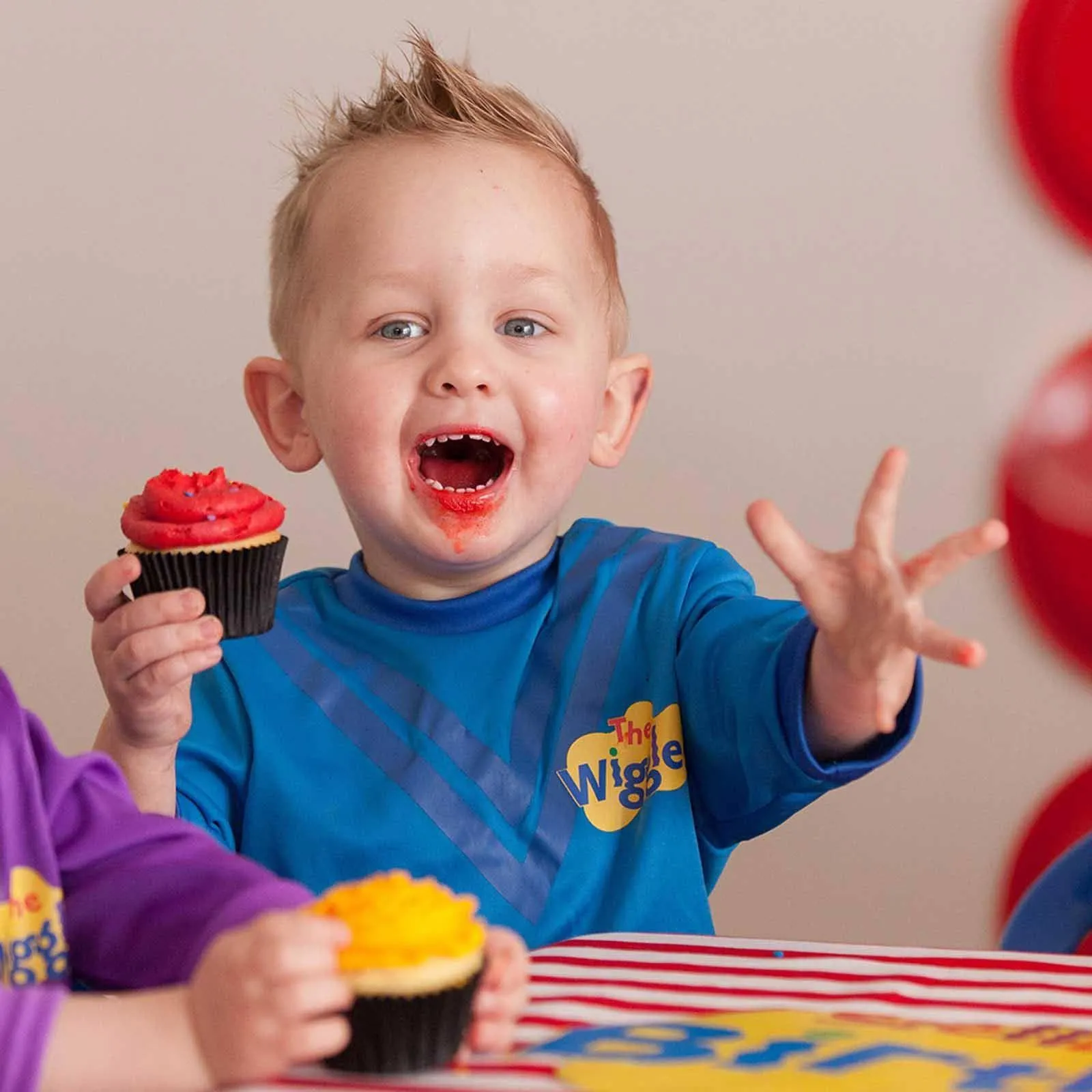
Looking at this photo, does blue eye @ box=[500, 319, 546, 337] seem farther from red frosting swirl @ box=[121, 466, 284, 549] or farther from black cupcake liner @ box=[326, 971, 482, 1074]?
black cupcake liner @ box=[326, 971, 482, 1074]

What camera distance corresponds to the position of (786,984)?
947mm

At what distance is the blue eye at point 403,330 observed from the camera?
1402mm

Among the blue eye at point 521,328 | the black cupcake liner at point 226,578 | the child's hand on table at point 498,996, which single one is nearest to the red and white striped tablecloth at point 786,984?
the child's hand on table at point 498,996

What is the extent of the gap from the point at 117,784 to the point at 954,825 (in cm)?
136

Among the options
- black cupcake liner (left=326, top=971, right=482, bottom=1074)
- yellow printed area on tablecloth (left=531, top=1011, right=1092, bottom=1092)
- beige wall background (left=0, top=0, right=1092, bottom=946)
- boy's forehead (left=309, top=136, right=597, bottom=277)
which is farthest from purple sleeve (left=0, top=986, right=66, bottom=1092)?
beige wall background (left=0, top=0, right=1092, bottom=946)

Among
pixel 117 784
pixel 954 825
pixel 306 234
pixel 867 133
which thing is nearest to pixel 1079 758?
pixel 954 825

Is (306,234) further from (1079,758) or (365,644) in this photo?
(1079,758)

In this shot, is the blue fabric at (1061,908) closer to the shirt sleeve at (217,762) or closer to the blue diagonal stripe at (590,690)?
the blue diagonal stripe at (590,690)

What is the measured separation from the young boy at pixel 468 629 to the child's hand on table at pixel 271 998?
0.48 meters

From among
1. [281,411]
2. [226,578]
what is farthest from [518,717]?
[281,411]

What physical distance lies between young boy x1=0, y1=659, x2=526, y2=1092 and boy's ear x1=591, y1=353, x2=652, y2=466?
2.17 feet

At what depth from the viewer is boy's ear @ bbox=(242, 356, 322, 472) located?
156 centimetres

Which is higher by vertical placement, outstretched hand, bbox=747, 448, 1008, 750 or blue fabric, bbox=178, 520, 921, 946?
outstretched hand, bbox=747, 448, 1008, 750

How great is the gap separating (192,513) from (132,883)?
14.4 inches
